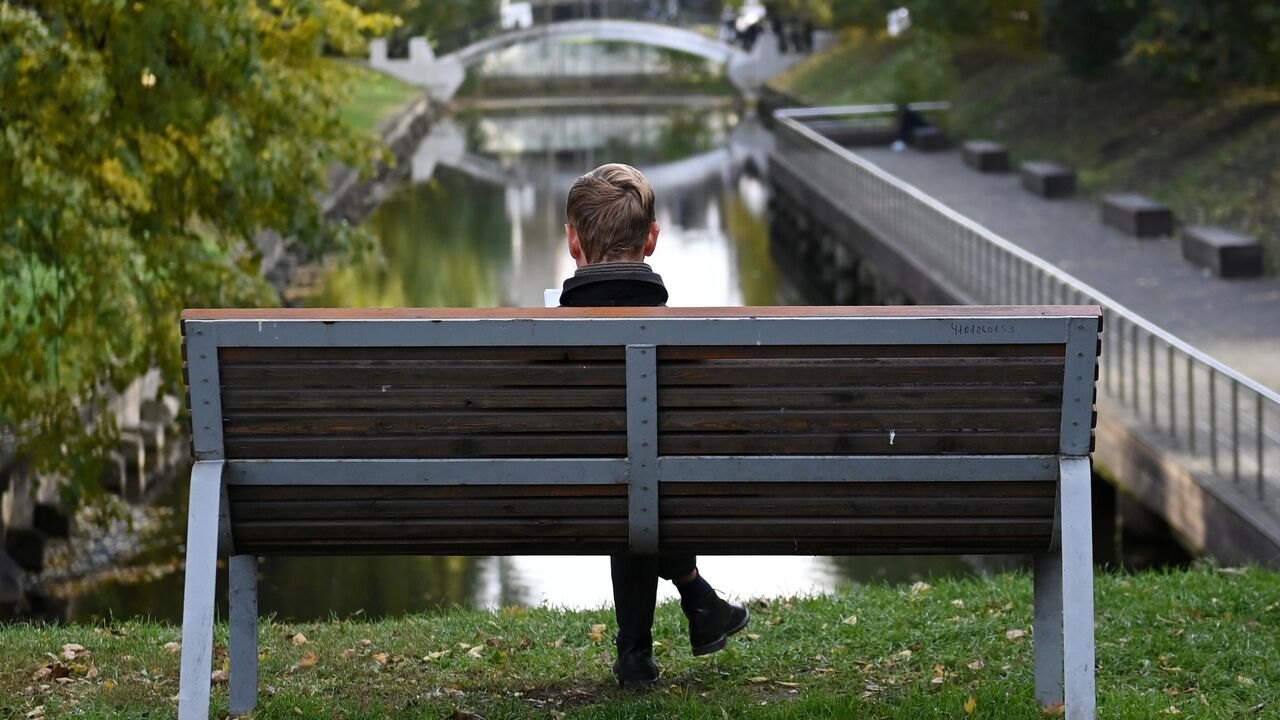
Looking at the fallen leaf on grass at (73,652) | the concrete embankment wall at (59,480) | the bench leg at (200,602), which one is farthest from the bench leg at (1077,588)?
the concrete embankment wall at (59,480)

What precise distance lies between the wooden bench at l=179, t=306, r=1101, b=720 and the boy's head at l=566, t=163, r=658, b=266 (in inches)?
21.8

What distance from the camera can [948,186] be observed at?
2669 cm

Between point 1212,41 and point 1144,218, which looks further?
point 1212,41

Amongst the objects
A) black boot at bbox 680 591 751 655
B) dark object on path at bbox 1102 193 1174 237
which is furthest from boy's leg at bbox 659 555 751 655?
dark object on path at bbox 1102 193 1174 237

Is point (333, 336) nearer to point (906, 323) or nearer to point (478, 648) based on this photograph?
point (906, 323)

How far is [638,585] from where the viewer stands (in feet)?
16.9

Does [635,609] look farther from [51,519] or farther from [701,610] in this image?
[51,519]

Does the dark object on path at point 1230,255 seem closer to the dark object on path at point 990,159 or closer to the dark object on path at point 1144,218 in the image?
the dark object on path at point 1144,218

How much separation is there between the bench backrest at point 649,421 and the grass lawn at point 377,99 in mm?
38224

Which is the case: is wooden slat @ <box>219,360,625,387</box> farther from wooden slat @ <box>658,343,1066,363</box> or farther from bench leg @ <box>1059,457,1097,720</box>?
bench leg @ <box>1059,457,1097,720</box>

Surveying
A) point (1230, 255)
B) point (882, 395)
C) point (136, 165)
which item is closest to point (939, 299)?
point (1230, 255)

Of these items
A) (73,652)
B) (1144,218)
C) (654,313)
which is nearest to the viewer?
(654,313)

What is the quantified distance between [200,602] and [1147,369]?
30.9ft

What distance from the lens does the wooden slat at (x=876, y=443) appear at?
444cm
